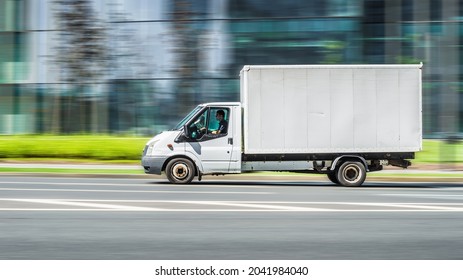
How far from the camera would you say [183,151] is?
723 inches

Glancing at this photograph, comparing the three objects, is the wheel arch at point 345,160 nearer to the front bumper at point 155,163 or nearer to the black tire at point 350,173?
the black tire at point 350,173

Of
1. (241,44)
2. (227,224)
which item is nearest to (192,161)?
(227,224)

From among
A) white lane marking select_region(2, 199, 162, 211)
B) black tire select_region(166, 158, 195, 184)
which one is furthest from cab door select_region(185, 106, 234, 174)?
white lane marking select_region(2, 199, 162, 211)

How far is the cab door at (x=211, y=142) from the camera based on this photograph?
59.9ft

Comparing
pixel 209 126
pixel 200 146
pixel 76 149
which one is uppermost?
pixel 209 126

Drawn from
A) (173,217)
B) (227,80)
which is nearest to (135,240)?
A: (173,217)

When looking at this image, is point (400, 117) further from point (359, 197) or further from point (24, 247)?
point (24, 247)

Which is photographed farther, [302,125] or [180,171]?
[180,171]

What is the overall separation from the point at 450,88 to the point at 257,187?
19.7 meters

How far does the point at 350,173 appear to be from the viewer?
18.5 meters

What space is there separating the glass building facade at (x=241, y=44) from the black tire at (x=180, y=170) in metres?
16.1

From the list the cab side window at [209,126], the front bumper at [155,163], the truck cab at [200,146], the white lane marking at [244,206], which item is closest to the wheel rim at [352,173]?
the truck cab at [200,146]

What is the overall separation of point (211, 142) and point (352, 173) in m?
3.30

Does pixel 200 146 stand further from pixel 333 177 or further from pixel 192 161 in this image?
pixel 333 177
